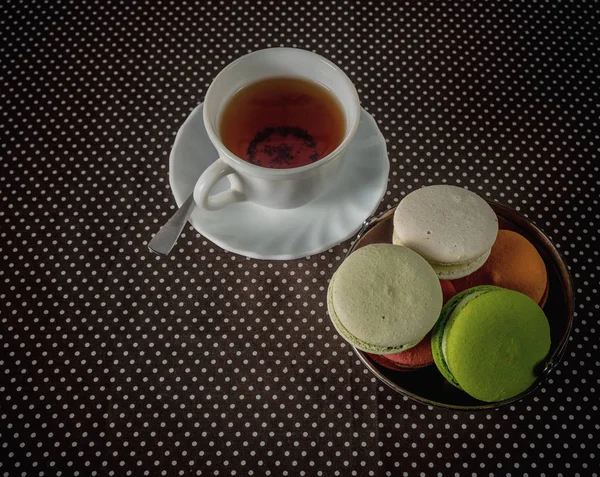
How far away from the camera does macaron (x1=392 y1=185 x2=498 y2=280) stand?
466 millimetres

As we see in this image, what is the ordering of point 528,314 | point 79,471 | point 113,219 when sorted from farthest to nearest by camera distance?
1. point 113,219
2. point 79,471
3. point 528,314

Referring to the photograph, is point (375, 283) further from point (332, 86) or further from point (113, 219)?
point (113, 219)

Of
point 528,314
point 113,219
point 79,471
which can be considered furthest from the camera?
point 113,219

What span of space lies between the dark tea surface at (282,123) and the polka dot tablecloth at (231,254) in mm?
138

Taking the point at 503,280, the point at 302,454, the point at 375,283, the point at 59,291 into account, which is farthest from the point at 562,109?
the point at 59,291

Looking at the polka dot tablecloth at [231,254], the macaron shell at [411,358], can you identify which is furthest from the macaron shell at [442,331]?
Answer: the polka dot tablecloth at [231,254]

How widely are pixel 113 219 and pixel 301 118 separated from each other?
0.30 meters

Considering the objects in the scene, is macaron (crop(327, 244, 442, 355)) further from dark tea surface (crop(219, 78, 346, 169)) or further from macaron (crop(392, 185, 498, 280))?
dark tea surface (crop(219, 78, 346, 169))

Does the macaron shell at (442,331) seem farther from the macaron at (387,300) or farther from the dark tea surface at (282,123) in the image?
the dark tea surface at (282,123)

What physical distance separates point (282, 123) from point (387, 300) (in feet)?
0.94

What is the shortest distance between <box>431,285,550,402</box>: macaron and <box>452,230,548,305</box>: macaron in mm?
43

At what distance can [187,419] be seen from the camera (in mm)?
566

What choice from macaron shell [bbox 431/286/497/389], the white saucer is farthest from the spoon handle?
macaron shell [bbox 431/286/497/389]

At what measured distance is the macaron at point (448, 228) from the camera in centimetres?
47
